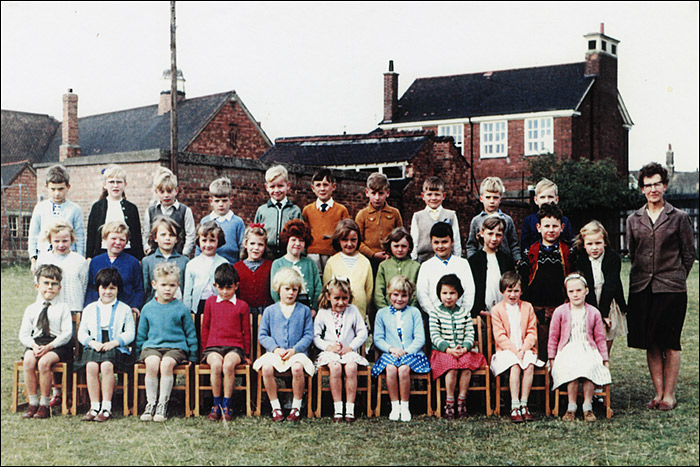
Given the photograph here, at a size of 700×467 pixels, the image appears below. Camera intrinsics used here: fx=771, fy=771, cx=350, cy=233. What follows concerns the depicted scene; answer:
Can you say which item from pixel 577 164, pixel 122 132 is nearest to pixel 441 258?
pixel 577 164

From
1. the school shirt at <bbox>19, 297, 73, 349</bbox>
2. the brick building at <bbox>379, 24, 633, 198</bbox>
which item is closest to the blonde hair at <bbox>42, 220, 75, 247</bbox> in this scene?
the school shirt at <bbox>19, 297, 73, 349</bbox>

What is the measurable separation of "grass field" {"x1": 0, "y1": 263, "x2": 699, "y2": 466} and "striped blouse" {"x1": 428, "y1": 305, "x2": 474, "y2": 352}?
57 centimetres

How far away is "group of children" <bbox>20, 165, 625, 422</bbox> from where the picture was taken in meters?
5.86

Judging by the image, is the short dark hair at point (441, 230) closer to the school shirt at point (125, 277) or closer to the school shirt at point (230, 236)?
the school shirt at point (230, 236)

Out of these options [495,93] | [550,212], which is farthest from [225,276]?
[495,93]

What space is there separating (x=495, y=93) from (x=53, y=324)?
28.9 meters

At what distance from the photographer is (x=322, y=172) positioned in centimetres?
→ 683

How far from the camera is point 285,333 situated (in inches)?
237

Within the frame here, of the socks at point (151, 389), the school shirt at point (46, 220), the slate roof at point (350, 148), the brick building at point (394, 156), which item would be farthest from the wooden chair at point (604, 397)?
the slate roof at point (350, 148)

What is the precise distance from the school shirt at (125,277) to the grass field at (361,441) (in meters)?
0.95

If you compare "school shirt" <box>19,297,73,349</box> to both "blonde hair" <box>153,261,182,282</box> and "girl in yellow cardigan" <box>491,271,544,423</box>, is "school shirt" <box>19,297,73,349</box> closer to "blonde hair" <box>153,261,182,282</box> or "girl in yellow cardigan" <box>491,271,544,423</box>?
"blonde hair" <box>153,261,182,282</box>

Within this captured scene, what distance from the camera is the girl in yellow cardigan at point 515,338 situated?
5.88 meters

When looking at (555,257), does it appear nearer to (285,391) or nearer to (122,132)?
(285,391)

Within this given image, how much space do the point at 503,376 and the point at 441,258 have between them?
3.56 feet
